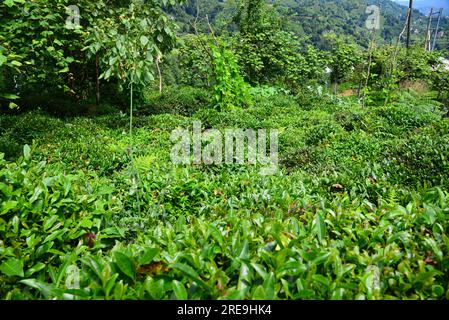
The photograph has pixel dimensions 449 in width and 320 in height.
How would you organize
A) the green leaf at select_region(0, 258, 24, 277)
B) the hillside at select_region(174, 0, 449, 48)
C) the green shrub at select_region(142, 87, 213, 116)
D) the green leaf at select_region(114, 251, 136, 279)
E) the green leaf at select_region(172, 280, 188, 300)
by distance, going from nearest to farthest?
the green leaf at select_region(172, 280, 188, 300), the green leaf at select_region(114, 251, 136, 279), the green leaf at select_region(0, 258, 24, 277), the green shrub at select_region(142, 87, 213, 116), the hillside at select_region(174, 0, 449, 48)

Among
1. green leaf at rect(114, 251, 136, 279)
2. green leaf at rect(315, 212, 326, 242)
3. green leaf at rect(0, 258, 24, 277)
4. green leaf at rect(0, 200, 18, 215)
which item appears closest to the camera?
green leaf at rect(114, 251, 136, 279)

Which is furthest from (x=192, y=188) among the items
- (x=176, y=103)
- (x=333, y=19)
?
(x=333, y=19)

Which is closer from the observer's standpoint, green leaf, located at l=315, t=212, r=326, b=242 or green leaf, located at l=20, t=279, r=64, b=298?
green leaf, located at l=20, t=279, r=64, b=298

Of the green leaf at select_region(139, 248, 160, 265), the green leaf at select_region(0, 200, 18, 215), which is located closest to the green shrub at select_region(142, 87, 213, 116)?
the green leaf at select_region(0, 200, 18, 215)

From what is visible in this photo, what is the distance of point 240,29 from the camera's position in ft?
49.6

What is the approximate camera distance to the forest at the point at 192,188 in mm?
1665

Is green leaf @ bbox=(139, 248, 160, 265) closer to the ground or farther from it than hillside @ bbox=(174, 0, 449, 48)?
closer to the ground

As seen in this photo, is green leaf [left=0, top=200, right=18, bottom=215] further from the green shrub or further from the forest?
→ the green shrub

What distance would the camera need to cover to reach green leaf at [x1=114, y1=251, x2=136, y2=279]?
5.46ft

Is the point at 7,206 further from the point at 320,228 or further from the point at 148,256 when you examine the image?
the point at 320,228

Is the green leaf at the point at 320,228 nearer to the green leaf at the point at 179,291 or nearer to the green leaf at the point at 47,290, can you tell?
the green leaf at the point at 179,291
